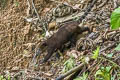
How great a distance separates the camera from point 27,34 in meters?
6.94

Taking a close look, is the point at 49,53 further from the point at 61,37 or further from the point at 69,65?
the point at 69,65

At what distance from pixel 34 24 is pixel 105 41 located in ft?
8.20

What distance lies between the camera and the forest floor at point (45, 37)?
196 inches

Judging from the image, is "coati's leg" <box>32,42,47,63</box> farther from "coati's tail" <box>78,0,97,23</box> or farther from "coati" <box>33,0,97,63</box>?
"coati's tail" <box>78,0,97,23</box>

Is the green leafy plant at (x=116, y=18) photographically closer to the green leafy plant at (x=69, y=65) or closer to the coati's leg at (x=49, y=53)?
the green leafy plant at (x=69, y=65)

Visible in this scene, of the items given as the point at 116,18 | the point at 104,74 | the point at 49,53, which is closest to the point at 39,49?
the point at 49,53

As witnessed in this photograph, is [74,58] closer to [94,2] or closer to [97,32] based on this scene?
[97,32]

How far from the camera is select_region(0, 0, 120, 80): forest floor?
16.4 feet

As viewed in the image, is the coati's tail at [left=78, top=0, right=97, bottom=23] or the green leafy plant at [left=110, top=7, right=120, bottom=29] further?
the coati's tail at [left=78, top=0, right=97, bottom=23]

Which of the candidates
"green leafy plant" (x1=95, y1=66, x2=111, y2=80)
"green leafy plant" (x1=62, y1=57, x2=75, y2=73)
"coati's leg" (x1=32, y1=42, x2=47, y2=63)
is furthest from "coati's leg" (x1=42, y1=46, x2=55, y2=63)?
"green leafy plant" (x1=95, y1=66, x2=111, y2=80)

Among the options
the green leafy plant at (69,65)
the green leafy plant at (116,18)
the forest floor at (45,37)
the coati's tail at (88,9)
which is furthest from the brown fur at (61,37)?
the green leafy plant at (116,18)

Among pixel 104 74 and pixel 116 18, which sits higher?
→ pixel 116 18

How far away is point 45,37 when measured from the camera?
678cm

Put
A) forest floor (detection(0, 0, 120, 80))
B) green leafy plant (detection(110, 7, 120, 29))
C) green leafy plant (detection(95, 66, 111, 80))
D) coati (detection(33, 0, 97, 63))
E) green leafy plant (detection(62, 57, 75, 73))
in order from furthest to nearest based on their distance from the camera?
coati (detection(33, 0, 97, 63)), green leafy plant (detection(62, 57, 75, 73)), forest floor (detection(0, 0, 120, 80)), green leafy plant (detection(95, 66, 111, 80)), green leafy plant (detection(110, 7, 120, 29))
